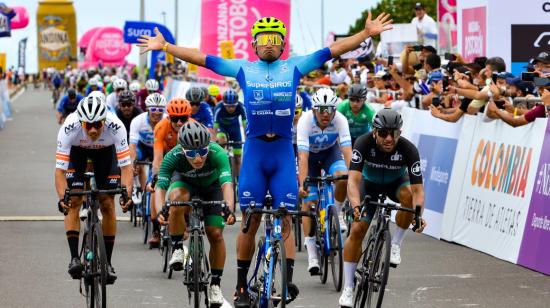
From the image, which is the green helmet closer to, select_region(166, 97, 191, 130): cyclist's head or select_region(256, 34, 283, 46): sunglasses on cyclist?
select_region(256, 34, 283, 46): sunglasses on cyclist

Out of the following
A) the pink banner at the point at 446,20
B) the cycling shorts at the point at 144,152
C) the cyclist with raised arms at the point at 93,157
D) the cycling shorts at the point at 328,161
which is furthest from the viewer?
the pink banner at the point at 446,20

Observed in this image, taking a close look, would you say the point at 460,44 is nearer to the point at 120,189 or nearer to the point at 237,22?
the point at 120,189

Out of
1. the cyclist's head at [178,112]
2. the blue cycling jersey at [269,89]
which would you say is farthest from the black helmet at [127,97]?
the blue cycling jersey at [269,89]

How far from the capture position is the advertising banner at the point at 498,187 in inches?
563

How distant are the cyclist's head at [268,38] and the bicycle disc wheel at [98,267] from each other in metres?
1.97

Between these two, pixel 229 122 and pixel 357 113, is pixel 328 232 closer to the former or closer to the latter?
pixel 357 113

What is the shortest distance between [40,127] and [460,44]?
28.2 meters

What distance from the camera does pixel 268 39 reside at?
33.0 ft

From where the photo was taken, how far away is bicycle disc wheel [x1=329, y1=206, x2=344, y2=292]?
1237 centimetres

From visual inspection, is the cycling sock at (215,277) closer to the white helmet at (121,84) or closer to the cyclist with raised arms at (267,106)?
the cyclist with raised arms at (267,106)

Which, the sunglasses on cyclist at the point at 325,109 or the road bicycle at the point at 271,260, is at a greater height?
the sunglasses on cyclist at the point at 325,109

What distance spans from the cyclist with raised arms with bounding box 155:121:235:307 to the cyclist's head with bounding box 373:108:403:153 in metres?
1.27

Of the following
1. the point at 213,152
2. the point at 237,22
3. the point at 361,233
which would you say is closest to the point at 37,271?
the point at 213,152

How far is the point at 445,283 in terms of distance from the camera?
42.1 feet
